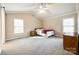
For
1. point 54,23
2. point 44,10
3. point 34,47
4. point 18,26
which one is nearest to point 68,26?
point 54,23

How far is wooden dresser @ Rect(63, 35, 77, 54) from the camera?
6.21 ft

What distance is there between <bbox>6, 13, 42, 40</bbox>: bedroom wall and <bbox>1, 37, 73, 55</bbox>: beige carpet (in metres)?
0.10

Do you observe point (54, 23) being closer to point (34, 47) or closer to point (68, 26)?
point (68, 26)

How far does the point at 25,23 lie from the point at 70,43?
2.63 ft

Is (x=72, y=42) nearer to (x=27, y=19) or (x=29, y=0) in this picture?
(x=27, y=19)

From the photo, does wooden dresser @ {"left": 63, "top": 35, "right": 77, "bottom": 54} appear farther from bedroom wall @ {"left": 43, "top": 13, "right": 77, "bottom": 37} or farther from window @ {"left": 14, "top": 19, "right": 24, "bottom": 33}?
window @ {"left": 14, "top": 19, "right": 24, "bottom": 33}

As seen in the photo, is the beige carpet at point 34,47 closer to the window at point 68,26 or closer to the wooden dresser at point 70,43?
the wooden dresser at point 70,43

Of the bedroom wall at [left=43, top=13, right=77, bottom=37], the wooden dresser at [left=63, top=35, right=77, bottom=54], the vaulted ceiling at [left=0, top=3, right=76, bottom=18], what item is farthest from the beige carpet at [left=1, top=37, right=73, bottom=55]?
the vaulted ceiling at [left=0, top=3, right=76, bottom=18]

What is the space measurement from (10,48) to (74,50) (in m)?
1.01

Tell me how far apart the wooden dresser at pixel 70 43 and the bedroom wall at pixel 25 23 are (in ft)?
1.57

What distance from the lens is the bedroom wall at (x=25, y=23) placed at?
1.93 m

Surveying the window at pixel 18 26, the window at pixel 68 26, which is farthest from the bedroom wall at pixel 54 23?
the window at pixel 18 26

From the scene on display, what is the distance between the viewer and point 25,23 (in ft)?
6.51

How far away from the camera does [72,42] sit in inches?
75.2
